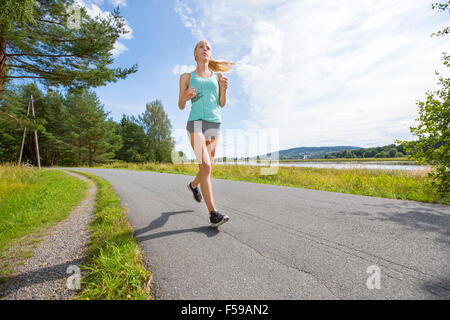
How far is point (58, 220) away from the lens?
335cm

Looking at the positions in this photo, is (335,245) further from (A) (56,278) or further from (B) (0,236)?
(B) (0,236)

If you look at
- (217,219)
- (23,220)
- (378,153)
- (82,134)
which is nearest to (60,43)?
(23,220)

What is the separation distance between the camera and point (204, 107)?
2758mm

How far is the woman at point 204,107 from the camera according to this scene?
2.67 m

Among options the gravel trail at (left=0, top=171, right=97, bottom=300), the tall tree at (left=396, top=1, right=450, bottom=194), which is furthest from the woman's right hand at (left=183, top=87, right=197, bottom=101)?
the tall tree at (left=396, top=1, right=450, bottom=194)

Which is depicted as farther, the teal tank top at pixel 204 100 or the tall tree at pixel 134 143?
the tall tree at pixel 134 143

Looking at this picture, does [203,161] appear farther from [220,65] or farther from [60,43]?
[60,43]

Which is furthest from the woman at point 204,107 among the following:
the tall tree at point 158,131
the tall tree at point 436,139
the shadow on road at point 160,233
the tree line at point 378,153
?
the tall tree at point 158,131

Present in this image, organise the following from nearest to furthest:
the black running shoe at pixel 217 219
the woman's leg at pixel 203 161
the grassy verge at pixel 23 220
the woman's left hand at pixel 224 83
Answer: the grassy verge at pixel 23 220 → the black running shoe at pixel 217 219 → the woman's leg at pixel 203 161 → the woman's left hand at pixel 224 83

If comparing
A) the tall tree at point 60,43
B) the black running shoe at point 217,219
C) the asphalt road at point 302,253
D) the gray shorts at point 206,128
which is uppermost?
the tall tree at point 60,43

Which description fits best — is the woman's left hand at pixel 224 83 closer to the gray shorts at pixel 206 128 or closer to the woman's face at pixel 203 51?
the woman's face at pixel 203 51

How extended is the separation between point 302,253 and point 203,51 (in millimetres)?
2857
